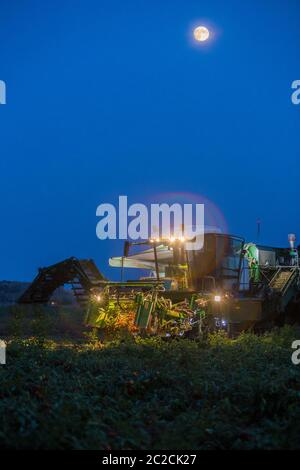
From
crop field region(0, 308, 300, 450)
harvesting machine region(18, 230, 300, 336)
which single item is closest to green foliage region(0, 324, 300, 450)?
crop field region(0, 308, 300, 450)

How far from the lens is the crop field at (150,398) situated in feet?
16.8

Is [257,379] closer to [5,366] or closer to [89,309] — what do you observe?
[5,366]

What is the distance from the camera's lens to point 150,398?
7477mm

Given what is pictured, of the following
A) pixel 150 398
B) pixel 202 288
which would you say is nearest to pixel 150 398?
pixel 150 398

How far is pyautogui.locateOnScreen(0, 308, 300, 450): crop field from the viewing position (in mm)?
5125

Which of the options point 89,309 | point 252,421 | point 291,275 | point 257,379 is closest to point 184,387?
point 257,379

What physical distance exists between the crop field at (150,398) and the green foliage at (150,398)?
1cm

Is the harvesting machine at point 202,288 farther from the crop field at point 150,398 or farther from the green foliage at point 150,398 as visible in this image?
the green foliage at point 150,398

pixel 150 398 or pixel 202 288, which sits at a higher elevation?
pixel 202 288

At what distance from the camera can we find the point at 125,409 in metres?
6.71

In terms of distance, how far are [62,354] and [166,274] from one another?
7.17 meters

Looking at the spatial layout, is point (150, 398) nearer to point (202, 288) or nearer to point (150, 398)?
point (150, 398)

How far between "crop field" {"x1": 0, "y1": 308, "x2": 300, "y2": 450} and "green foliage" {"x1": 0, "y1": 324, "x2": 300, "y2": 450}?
1cm

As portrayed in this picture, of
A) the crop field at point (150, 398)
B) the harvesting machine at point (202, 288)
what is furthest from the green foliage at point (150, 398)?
the harvesting machine at point (202, 288)
